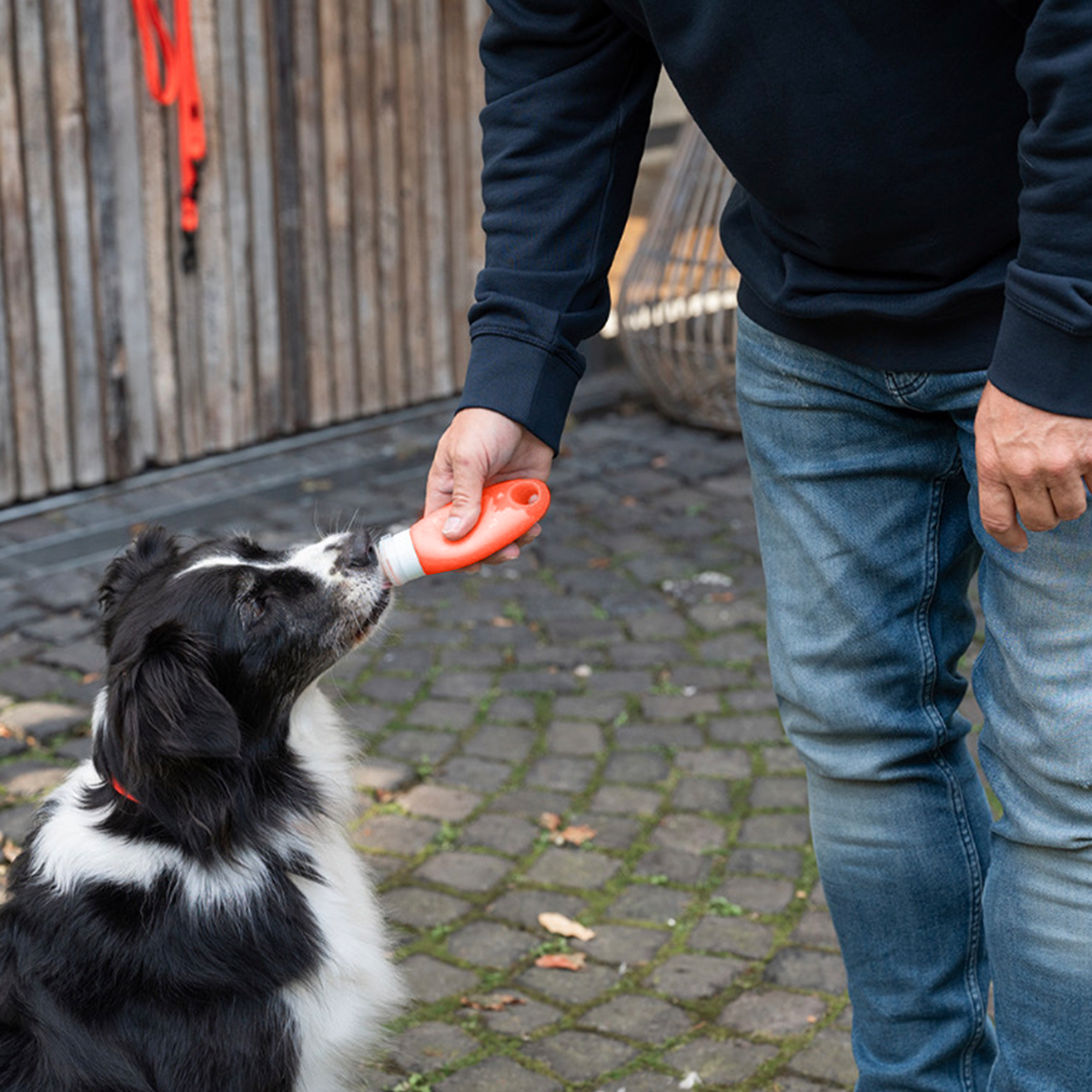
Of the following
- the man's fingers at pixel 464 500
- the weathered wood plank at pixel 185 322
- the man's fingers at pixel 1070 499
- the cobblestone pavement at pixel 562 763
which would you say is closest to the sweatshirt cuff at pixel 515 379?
the man's fingers at pixel 464 500

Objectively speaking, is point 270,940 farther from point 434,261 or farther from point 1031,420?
point 434,261

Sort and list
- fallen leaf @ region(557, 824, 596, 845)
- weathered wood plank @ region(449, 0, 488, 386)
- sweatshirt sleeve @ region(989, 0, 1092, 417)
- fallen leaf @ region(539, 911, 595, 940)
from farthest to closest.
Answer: weathered wood plank @ region(449, 0, 488, 386) → fallen leaf @ region(557, 824, 596, 845) → fallen leaf @ region(539, 911, 595, 940) → sweatshirt sleeve @ region(989, 0, 1092, 417)

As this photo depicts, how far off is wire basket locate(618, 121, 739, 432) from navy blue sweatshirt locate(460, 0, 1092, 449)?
14.4 feet

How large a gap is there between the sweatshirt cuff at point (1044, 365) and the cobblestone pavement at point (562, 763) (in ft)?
5.42

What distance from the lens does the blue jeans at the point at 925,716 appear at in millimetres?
1788

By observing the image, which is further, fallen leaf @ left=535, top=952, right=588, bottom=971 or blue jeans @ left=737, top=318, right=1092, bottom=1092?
fallen leaf @ left=535, top=952, right=588, bottom=971

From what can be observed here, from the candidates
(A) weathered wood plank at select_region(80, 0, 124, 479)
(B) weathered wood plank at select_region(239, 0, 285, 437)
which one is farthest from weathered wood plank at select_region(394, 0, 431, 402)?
(A) weathered wood plank at select_region(80, 0, 124, 479)

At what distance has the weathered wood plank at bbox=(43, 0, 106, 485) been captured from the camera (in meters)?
5.27

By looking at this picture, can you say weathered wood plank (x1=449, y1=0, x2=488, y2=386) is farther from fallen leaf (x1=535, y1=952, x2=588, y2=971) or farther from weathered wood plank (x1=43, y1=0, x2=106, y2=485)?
fallen leaf (x1=535, y1=952, x2=588, y2=971)

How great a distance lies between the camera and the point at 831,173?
5.78 ft

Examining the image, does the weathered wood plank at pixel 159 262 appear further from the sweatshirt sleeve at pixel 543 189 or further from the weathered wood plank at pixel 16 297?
the sweatshirt sleeve at pixel 543 189

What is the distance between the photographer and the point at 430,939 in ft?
10.5

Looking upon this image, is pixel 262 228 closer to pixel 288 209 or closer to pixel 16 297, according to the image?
pixel 288 209

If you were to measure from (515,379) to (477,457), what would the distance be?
135 millimetres
